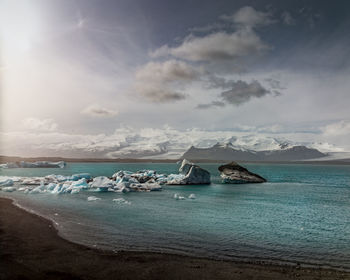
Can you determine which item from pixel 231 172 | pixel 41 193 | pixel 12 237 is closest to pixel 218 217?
pixel 12 237

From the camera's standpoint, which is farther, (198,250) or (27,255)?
(198,250)

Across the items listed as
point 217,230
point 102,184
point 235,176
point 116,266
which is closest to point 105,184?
point 102,184

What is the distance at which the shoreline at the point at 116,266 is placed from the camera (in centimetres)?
1168

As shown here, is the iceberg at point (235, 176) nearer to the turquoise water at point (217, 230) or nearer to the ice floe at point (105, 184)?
the ice floe at point (105, 184)

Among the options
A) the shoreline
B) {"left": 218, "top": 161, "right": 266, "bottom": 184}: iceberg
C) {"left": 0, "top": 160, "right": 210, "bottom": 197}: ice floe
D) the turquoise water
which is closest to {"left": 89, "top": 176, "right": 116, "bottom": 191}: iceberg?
{"left": 0, "top": 160, "right": 210, "bottom": 197}: ice floe

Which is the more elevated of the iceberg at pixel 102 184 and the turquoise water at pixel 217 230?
the iceberg at pixel 102 184

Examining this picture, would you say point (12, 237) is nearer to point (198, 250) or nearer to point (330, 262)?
point (198, 250)

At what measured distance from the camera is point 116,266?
12.7 metres

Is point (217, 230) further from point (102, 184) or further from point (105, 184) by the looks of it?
point (102, 184)

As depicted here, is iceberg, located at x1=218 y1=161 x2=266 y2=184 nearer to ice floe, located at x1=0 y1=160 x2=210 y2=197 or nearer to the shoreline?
ice floe, located at x1=0 y1=160 x2=210 y2=197

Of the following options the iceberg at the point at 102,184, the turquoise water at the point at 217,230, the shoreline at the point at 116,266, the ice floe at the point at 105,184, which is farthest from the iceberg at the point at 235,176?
the shoreline at the point at 116,266

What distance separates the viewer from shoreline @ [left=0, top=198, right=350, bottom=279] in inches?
460

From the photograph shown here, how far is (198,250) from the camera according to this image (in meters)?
15.8

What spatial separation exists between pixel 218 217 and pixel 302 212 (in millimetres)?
11404
